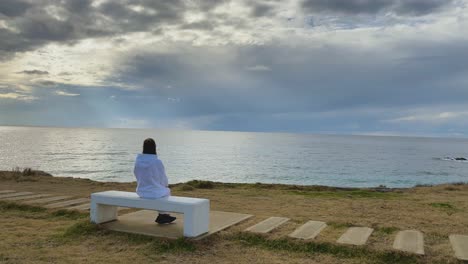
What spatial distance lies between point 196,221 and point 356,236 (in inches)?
111

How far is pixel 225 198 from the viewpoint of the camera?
12312mm

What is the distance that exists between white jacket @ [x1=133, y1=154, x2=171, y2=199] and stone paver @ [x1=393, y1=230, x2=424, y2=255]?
158 inches

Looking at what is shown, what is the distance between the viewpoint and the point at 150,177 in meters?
6.87

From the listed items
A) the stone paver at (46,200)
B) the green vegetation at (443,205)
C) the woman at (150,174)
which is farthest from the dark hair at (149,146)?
the green vegetation at (443,205)

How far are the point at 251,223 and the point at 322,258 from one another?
2.20 metres

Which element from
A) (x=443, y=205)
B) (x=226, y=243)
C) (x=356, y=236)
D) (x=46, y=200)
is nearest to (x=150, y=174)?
(x=226, y=243)

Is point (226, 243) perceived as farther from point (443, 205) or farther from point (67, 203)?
point (443, 205)

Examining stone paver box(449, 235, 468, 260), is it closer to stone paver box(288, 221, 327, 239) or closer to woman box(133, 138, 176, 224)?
stone paver box(288, 221, 327, 239)

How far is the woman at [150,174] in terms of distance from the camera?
6.88m

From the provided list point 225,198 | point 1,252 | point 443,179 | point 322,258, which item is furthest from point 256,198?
point 443,179

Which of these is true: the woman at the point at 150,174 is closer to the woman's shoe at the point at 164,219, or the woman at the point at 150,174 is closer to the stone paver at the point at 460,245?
the woman's shoe at the point at 164,219

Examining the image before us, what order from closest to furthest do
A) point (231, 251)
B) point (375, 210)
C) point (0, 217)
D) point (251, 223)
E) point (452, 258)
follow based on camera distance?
point (452, 258) → point (231, 251) → point (251, 223) → point (0, 217) → point (375, 210)

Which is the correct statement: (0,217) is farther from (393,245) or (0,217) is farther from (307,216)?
(393,245)

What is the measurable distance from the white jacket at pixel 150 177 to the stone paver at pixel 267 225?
1803mm
